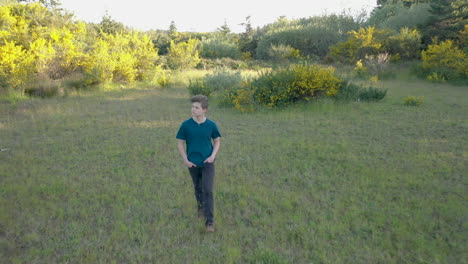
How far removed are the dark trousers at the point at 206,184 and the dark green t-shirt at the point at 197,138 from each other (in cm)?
9

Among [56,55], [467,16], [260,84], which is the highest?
[467,16]

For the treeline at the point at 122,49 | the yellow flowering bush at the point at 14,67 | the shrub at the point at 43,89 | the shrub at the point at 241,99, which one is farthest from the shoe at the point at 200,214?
the yellow flowering bush at the point at 14,67

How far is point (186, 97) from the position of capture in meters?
12.8

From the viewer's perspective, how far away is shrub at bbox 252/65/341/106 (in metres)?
10.1

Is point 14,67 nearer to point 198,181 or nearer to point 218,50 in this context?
point 198,181

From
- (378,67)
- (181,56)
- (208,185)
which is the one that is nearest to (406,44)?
(378,67)

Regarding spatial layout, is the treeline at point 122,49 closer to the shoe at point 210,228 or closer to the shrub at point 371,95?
the shrub at point 371,95

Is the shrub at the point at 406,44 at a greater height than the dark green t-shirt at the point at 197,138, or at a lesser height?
greater

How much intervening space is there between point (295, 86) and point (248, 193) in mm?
6781

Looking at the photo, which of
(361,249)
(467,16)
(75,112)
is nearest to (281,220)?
(361,249)

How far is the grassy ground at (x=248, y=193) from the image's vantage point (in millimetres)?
2928

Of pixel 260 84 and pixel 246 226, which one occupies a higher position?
pixel 260 84

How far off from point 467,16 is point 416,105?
53.5 feet

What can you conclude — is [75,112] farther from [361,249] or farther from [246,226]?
[361,249]
